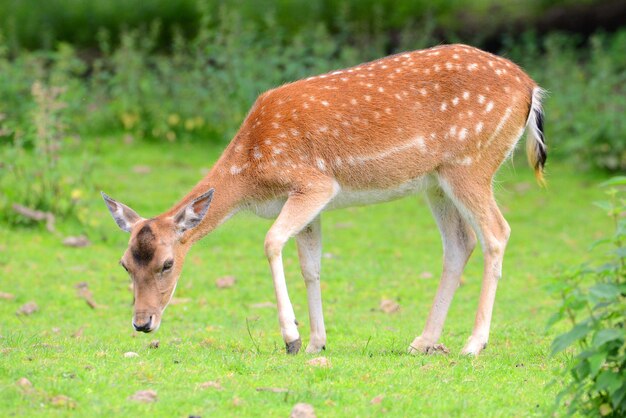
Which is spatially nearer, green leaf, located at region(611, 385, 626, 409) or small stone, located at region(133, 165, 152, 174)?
green leaf, located at region(611, 385, 626, 409)

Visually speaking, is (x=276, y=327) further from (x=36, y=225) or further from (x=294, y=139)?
(x=36, y=225)

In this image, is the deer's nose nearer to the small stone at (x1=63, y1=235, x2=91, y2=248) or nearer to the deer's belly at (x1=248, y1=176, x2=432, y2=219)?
the deer's belly at (x1=248, y1=176, x2=432, y2=219)

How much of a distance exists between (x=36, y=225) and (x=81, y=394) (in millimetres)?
7315

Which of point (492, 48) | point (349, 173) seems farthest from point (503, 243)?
point (492, 48)

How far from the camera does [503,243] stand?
27.2 ft

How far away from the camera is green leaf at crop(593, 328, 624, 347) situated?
517 centimetres

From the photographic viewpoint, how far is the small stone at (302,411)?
19.1ft

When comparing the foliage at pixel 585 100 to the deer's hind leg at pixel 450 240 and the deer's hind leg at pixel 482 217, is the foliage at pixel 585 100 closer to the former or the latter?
the deer's hind leg at pixel 450 240

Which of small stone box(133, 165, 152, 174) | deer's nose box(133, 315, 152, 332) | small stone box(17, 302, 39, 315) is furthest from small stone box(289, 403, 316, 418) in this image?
small stone box(133, 165, 152, 174)

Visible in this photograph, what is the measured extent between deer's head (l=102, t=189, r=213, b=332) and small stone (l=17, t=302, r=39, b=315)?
2.60m

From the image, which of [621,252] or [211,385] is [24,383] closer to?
[211,385]

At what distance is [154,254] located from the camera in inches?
300

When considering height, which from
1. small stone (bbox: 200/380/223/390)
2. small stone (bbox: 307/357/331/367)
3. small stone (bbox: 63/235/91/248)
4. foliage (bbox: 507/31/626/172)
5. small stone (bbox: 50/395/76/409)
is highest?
small stone (bbox: 50/395/76/409)

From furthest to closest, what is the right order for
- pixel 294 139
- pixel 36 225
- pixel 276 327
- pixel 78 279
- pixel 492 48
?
pixel 492 48, pixel 36 225, pixel 78 279, pixel 276 327, pixel 294 139
